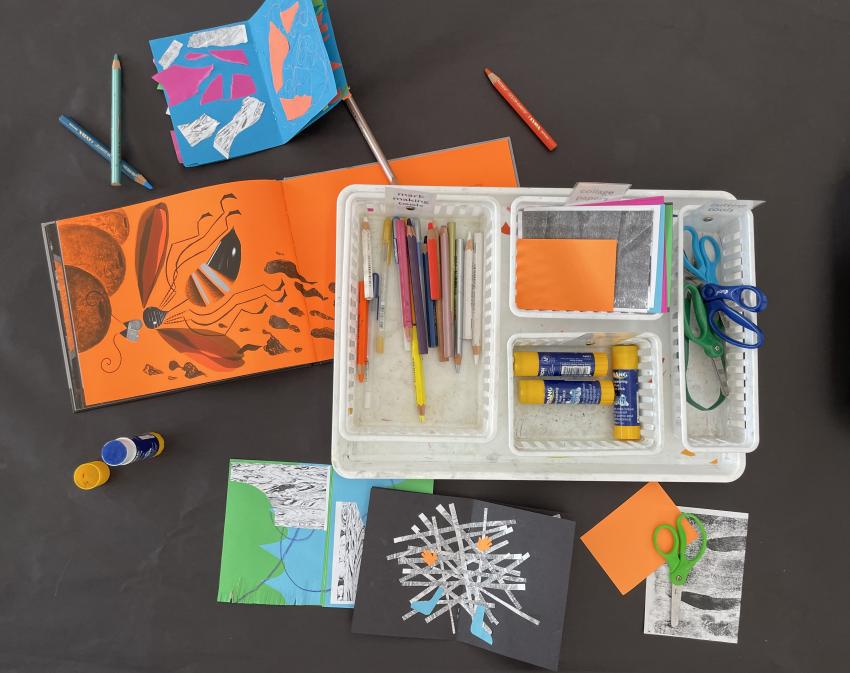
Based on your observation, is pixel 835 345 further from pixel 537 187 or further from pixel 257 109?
pixel 257 109

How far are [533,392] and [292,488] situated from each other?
414 millimetres

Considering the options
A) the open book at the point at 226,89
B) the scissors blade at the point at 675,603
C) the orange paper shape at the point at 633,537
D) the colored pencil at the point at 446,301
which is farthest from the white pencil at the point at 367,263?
the scissors blade at the point at 675,603

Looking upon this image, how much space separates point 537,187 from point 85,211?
75 centimetres

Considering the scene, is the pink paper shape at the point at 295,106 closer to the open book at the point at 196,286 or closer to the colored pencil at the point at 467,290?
the open book at the point at 196,286

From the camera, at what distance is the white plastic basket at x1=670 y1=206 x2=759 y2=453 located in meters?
0.68

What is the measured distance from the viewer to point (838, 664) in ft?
2.57

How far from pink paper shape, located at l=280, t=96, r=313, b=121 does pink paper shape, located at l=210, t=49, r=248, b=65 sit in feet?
0.33

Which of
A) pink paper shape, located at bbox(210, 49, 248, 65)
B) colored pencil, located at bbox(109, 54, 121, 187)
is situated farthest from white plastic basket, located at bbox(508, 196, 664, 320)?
colored pencil, located at bbox(109, 54, 121, 187)

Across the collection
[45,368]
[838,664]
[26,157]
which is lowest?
[838,664]

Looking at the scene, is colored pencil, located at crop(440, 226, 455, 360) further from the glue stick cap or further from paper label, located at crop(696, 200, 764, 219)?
the glue stick cap

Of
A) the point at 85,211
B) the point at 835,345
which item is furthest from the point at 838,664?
the point at 85,211

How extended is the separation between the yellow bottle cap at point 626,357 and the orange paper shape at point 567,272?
0.09 meters

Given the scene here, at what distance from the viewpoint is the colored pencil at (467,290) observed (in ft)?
2.41

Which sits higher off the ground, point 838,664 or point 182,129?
point 182,129
